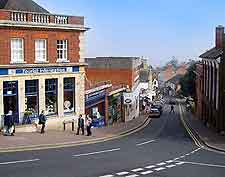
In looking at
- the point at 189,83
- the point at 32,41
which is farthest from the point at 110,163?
the point at 189,83

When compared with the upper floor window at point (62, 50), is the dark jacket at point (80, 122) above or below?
below

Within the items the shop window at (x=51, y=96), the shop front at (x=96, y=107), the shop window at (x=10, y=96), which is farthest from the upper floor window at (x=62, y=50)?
the shop front at (x=96, y=107)

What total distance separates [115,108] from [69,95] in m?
15.3

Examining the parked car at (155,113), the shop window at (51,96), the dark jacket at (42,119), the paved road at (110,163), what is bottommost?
the parked car at (155,113)

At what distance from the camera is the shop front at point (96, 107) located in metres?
39.8

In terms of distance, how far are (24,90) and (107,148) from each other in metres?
8.24

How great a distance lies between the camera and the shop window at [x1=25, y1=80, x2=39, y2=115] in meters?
30.2

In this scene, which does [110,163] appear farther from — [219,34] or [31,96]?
[219,34]

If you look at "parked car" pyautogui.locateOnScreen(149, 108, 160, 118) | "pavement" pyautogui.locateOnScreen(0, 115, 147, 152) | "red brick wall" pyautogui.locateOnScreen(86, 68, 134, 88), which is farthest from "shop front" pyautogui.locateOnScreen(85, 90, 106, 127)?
"parked car" pyautogui.locateOnScreen(149, 108, 160, 118)

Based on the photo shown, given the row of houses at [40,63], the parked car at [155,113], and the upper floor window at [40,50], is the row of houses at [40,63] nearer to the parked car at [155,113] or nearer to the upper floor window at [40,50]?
the upper floor window at [40,50]

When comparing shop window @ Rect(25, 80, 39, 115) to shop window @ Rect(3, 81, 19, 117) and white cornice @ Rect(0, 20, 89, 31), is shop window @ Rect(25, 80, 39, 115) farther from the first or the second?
white cornice @ Rect(0, 20, 89, 31)

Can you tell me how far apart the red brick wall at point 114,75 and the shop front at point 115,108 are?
13.2 m

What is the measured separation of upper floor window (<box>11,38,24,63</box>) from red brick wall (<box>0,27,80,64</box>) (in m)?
0.26

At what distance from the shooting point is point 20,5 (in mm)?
33531
